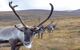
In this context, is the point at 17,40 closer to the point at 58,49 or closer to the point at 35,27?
the point at 35,27

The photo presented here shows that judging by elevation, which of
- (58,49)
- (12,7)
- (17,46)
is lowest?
(58,49)

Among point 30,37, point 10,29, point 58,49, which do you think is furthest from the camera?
point 58,49

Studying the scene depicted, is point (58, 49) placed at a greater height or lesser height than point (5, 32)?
lesser

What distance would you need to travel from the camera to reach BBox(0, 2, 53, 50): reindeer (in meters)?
11.5

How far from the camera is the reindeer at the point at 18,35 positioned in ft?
37.8

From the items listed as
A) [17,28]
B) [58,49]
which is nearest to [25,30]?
[17,28]

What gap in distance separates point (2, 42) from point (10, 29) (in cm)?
59

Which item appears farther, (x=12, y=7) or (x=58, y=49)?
(x=58, y=49)

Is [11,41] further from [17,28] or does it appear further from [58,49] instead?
[58,49]

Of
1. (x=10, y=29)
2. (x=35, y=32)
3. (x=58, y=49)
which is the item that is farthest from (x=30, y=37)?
(x=58, y=49)

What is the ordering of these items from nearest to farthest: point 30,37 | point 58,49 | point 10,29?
point 30,37, point 10,29, point 58,49

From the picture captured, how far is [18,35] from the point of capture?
1190 centimetres

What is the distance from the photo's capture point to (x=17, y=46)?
39.8 feet

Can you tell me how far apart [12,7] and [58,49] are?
240 inches
